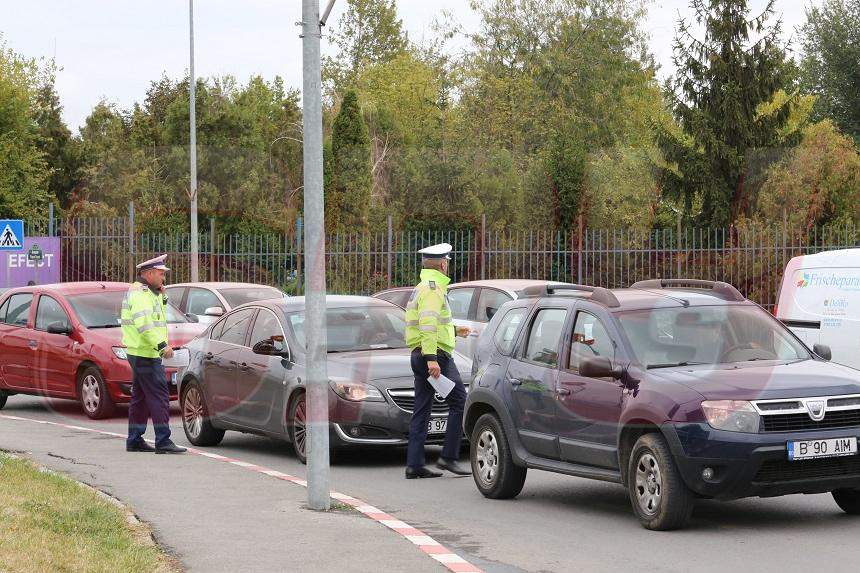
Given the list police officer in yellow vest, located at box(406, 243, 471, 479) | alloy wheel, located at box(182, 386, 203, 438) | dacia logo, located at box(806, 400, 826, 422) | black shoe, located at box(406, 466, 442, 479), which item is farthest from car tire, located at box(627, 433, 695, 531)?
→ alloy wheel, located at box(182, 386, 203, 438)

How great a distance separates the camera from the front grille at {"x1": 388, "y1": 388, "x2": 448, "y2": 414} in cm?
1345

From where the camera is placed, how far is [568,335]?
36.0 feet

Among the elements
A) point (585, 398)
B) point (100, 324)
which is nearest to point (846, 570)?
point (585, 398)

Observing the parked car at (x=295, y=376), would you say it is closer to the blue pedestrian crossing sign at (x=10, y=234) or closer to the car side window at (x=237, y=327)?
the car side window at (x=237, y=327)

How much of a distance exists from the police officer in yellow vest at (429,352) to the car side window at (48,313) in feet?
25.8

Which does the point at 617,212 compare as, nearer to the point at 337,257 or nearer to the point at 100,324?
the point at 337,257

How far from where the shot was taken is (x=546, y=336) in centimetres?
1128

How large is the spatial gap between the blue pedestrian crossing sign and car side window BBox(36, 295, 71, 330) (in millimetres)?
11522

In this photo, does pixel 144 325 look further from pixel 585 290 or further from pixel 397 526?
pixel 397 526

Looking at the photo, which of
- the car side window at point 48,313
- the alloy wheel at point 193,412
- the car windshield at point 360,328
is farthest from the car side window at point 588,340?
the car side window at point 48,313

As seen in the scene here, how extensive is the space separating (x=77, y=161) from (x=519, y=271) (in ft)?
121

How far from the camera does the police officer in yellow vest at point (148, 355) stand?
14812 mm

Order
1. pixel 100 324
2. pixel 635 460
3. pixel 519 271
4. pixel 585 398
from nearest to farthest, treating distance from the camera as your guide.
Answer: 1. pixel 635 460
2. pixel 585 398
3. pixel 100 324
4. pixel 519 271

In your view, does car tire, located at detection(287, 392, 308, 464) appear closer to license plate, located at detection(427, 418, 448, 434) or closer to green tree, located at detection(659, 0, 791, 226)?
license plate, located at detection(427, 418, 448, 434)
